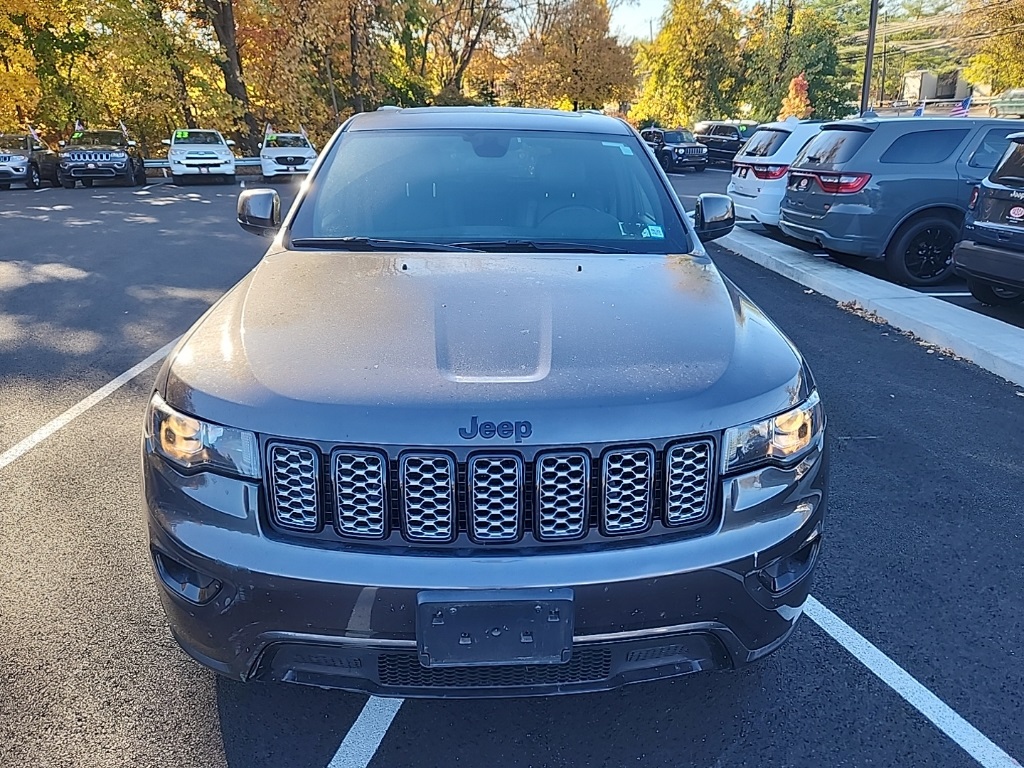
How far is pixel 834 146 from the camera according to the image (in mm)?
9141

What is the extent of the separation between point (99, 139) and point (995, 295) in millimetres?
22588

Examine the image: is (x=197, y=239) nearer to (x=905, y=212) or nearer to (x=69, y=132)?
(x=905, y=212)

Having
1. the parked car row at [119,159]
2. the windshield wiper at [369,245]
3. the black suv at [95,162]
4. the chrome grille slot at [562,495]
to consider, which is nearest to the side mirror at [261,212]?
the windshield wiper at [369,245]

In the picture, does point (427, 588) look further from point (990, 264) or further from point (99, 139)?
point (99, 139)

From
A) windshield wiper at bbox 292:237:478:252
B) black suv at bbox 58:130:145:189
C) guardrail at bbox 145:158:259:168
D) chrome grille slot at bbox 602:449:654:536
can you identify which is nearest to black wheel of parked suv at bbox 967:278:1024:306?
windshield wiper at bbox 292:237:478:252

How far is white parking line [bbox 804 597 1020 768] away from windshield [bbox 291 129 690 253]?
1521mm

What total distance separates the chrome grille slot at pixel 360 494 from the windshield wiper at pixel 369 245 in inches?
53.6

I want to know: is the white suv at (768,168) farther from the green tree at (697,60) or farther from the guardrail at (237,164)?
the green tree at (697,60)

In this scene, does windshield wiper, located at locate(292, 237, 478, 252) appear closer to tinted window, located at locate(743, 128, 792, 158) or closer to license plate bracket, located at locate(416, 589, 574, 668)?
license plate bracket, located at locate(416, 589, 574, 668)

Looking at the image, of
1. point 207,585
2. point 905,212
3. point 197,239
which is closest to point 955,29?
point 905,212

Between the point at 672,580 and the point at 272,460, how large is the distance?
1.04 m

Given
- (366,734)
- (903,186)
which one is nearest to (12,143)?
(903,186)

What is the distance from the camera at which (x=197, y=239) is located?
38.9 ft

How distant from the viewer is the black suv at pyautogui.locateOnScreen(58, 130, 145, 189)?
21.3m
